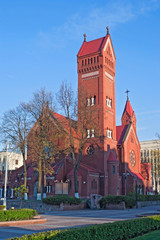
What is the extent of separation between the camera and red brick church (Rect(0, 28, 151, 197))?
49000mm

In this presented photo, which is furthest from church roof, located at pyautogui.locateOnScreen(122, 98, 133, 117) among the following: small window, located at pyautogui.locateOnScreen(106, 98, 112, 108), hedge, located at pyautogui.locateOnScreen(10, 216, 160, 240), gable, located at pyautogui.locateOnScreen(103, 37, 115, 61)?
hedge, located at pyautogui.locateOnScreen(10, 216, 160, 240)

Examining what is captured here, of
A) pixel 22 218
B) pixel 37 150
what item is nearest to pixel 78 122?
pixel 37 150

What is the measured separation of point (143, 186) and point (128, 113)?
65.5 feet

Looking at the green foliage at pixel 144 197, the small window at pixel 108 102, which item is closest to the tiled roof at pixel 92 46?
the small window at pixel 108 102

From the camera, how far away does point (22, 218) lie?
20.6 meters

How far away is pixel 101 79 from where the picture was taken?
54.9 m

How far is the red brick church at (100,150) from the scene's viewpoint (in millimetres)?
49000

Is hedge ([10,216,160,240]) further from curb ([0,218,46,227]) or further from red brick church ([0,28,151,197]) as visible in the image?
red brick church ([0,28,151,197])

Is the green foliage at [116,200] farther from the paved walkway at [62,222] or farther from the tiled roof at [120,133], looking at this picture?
the tiled roof at [120,133]

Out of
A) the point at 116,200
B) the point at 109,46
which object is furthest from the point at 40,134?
the point at 109,46

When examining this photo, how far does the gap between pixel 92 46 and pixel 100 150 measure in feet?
70.9

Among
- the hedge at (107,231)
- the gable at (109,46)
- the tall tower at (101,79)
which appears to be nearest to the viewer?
the hedge at (107,231)

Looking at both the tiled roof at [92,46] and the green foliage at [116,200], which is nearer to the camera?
the green foliage at [116,200]

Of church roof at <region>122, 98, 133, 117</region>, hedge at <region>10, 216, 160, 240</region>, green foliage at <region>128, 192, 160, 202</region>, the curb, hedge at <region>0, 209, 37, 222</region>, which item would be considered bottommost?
green foliage at <region>128, 192, 160, 202</region>
